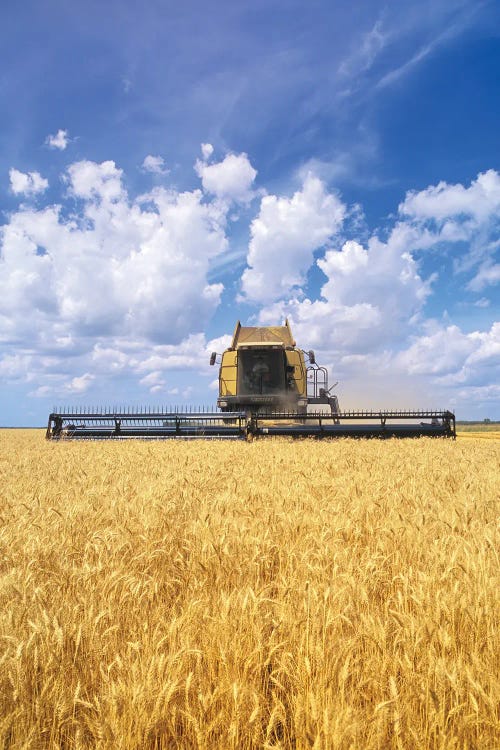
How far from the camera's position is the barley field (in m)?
1.45

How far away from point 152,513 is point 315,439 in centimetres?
854

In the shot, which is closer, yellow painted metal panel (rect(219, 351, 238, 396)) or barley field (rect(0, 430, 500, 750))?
barley field (rect(0, 430, 500, 750))

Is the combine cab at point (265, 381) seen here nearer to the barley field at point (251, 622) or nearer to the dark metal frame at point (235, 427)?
the dark metal frame at point (235, 427)

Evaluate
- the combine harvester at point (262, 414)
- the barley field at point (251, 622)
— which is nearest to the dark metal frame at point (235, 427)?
the combine harvester at point (262, 414)

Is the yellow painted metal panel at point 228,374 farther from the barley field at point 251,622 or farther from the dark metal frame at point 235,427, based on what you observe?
the barley field at point 251,622

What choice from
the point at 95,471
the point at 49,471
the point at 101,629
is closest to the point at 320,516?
the point at 101,629

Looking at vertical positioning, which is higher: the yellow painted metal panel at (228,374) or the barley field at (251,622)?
the yellow painted metal panel at (228,374)

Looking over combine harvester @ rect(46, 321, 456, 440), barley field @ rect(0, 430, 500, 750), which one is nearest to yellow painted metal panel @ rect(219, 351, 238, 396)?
combine harvester @ rect(46, 321, 456, 440)

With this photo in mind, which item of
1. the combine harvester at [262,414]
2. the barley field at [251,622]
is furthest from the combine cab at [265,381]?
the barley field at [251,622]

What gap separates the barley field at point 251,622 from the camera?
1.45 metres

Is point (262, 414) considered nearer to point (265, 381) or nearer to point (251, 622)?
point (265, 381)

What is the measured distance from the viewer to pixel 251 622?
6.12ft

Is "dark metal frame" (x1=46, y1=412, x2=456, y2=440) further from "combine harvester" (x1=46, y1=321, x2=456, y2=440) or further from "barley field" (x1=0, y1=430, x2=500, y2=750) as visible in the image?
"barley field" (x1=0, y1=430, x2=500, y2=750)

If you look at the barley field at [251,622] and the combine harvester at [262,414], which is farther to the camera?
the combine harvester at [262,414]
